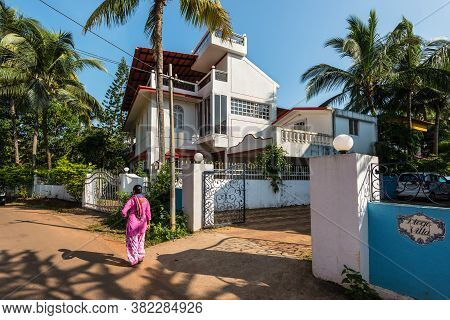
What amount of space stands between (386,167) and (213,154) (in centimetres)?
1334

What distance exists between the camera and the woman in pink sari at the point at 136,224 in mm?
5391

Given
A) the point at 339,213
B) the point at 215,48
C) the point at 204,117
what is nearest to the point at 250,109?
the point at 204,117

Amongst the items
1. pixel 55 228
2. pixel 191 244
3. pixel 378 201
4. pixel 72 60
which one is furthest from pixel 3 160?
pixel 378 201

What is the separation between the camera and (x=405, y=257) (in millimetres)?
3633

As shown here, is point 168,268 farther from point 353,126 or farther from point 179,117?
point 353,126

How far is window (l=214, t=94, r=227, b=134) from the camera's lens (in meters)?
15.9

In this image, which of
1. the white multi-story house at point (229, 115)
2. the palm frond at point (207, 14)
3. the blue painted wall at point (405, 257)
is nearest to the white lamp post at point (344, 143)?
the blue painted wall at point (405, 257)

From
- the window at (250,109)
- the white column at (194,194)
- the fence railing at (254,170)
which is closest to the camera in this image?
the white column at (194,194)

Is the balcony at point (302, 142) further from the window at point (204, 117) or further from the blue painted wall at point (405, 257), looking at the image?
the blue painted wall at point (405, 257)

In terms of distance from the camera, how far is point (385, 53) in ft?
52.6

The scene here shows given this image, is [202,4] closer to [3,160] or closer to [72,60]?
[72,60]

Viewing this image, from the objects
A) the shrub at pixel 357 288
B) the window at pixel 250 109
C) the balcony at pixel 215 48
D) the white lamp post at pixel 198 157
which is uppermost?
the balcony at pixel 215 48

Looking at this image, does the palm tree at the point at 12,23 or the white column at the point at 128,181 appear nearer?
the white column at the point at 128,181

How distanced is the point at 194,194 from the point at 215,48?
468 inches
